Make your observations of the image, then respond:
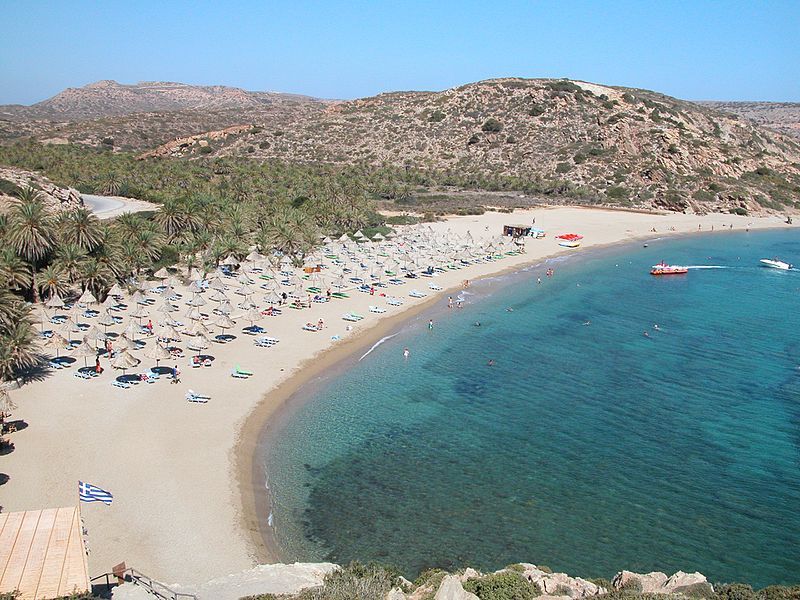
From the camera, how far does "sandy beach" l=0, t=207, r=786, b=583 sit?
21.2 m

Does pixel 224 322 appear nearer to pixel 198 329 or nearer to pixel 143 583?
pixel 198 329

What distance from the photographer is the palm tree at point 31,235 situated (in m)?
43.1

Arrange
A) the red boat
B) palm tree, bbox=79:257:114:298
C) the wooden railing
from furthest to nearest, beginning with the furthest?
the red boat, palm tree, bbox=79:257:114:298, the wooden railing

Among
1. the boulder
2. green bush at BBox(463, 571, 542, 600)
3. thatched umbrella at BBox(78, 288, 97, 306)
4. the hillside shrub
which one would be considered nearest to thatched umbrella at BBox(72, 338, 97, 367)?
thatched umbrella at BBox(78, 288, 97, 306)

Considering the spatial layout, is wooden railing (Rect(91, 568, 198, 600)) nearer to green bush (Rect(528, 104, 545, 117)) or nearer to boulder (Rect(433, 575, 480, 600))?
boulder (Rect(433, 575, 480, 600))

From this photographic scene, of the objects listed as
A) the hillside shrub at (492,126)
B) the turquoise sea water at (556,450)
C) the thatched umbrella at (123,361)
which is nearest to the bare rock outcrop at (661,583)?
the turquoise sea water at (556,450)

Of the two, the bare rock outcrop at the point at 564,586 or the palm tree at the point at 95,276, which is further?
the palm tree at the point at 95,276

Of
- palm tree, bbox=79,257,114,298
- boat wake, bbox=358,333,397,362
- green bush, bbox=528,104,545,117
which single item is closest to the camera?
boat wake, bbox=358,333,397,362

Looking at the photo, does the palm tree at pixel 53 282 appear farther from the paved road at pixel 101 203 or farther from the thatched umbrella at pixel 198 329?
the paved road at pixel 101 203

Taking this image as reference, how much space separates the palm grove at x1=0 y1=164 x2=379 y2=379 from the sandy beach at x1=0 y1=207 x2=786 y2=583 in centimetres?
562

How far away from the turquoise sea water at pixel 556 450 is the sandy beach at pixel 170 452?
1.69 metres

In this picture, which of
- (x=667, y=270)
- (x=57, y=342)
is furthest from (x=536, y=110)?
(x=57, y=342)

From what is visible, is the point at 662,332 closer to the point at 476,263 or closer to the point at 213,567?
the point at 476,263

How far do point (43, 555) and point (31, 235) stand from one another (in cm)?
3341
